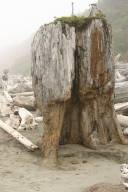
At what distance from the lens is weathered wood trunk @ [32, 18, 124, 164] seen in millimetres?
9008

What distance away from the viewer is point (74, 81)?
944 centimetres

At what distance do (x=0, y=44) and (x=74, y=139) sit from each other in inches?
2566

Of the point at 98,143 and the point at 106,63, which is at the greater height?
the point at 106,63

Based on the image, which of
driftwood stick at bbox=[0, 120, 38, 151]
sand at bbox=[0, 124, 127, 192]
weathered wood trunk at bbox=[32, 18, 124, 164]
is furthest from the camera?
driftwood stick at bbox=[0, 120, 38, 151]

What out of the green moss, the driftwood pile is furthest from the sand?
the green moss

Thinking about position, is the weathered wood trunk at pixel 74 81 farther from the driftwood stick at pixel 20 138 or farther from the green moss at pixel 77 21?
the driftwood stick at pixel 20 138

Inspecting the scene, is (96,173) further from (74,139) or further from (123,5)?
(123,5)

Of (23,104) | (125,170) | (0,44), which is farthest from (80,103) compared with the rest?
(0,44)

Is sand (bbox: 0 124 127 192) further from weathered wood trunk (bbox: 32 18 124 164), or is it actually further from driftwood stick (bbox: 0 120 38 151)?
weathered wood trunk (bbox: 32 18 124 164)

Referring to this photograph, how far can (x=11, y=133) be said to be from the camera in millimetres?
10805

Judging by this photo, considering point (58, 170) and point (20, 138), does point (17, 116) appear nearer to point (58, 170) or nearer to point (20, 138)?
point (20, 138)

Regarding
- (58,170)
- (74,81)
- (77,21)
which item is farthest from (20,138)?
(77,21)

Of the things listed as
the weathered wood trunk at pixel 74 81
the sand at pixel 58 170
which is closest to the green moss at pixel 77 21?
the weathered wood trunk at pixel 74 81

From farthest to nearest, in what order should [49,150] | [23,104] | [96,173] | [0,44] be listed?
[0,44]
[23,104]
[49,150]
[96,173]
